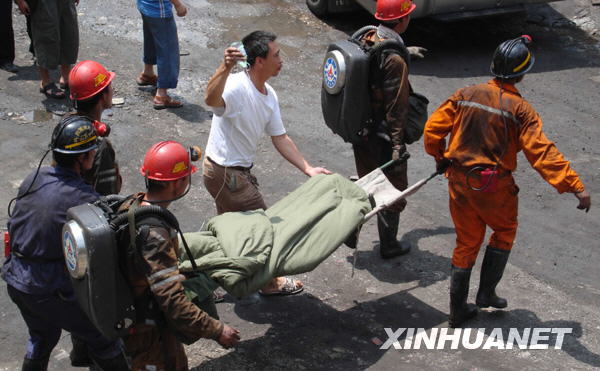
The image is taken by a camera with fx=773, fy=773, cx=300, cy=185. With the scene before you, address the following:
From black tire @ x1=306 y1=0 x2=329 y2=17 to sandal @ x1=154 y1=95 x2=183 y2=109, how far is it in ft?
10.5

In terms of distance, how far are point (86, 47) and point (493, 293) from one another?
6.08 meters

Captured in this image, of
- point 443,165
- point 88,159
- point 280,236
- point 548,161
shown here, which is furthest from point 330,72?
point 88,159

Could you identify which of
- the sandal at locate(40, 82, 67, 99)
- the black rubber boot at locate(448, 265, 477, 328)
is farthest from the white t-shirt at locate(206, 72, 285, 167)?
the sandal at locate(40, 82, 67, 99)

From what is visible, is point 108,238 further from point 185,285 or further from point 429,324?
point 429,324

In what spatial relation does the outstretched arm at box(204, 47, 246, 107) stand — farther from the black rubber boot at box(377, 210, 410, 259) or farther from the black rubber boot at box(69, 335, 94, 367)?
the black rubber boot at box(377, 210, 410, 259)

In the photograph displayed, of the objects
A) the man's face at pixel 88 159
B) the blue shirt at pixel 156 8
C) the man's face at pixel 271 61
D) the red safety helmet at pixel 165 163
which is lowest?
the blue shirt at pixel 156 8

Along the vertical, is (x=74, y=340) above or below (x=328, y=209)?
below

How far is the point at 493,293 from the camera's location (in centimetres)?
556

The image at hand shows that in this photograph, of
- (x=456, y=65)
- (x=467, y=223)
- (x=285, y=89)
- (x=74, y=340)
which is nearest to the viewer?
(x=74, y=340)

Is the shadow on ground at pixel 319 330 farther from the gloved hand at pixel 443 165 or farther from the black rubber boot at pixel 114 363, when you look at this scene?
the gloved hand at pixel 443 165

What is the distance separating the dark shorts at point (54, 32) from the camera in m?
8.02

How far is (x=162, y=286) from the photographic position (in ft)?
12.6

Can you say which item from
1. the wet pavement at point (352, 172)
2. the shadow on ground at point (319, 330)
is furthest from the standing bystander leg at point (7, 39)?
the shadow on ground at point (319, 330)

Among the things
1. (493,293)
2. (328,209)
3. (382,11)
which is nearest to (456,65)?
(382,11)
